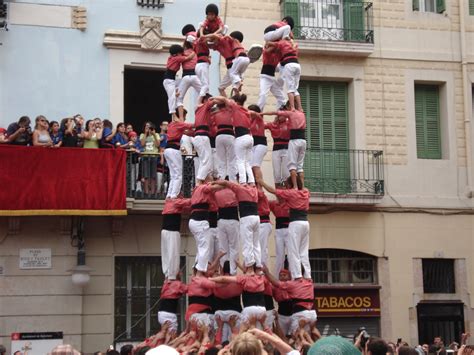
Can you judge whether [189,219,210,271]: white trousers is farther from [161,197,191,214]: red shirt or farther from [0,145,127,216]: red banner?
[0,145,127,216]: red banner

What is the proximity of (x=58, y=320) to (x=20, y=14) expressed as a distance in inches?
289

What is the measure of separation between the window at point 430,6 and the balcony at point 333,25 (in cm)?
166

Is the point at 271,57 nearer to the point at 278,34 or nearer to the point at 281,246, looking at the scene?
the point at 278,34

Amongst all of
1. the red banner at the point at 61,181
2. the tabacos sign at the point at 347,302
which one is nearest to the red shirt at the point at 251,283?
the red banner at the point at 61,181

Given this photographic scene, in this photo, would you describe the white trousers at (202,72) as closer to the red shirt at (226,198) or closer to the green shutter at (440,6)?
the red shirt at (226,198)

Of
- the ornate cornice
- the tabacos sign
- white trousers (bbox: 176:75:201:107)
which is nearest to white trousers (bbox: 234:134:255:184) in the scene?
white trousers (bbox: 176:75:201:107)

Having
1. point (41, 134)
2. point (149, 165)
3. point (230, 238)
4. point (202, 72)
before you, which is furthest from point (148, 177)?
point (230, 238)

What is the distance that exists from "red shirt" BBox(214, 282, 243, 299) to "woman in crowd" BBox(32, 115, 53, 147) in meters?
7.16

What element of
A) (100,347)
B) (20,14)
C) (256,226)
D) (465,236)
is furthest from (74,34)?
(465,236)

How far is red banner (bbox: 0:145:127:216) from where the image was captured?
19.9 metres

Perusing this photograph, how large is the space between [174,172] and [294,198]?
7.27 feet

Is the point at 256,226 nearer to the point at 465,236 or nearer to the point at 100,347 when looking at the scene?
the point at 100,347

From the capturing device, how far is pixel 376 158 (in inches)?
918

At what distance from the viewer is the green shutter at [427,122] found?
24.2 metres
